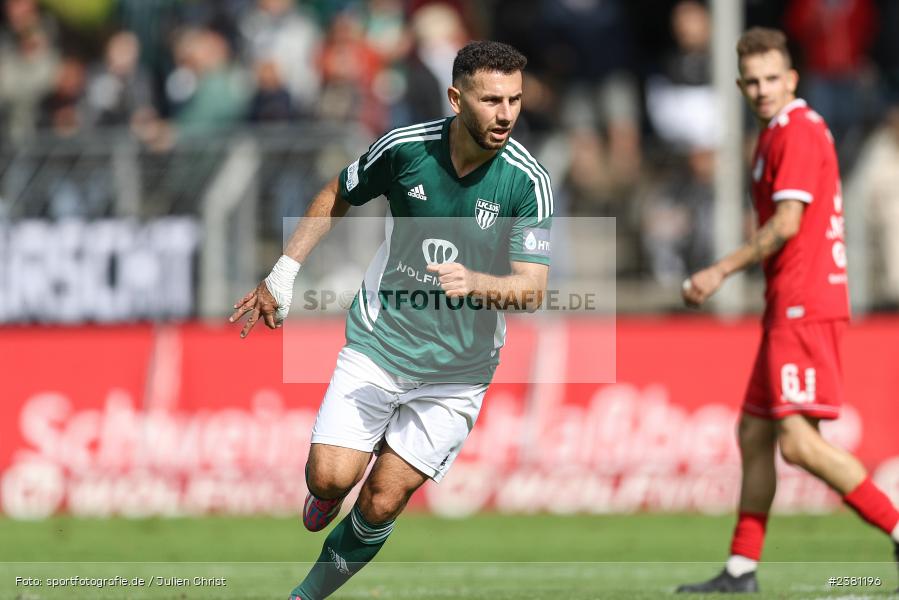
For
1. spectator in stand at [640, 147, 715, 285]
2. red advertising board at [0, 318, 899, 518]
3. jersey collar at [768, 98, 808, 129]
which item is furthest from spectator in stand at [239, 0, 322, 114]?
jersey collar at [768, 98, 808, 129]

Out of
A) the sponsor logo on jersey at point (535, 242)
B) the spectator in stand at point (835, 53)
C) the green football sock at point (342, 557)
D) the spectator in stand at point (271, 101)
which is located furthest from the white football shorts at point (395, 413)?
the spectator in stand at point (271, 101)

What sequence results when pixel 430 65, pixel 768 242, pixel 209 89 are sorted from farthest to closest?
pixel 209 89, pixel 430 65, pixel 768 242

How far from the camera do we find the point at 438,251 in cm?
752

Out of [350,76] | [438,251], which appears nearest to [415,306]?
[438,251]

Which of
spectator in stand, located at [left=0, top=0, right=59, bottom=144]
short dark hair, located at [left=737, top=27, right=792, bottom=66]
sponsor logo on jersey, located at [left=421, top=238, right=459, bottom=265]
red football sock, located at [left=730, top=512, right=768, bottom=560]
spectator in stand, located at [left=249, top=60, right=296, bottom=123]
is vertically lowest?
red football sock, located at [left=730, top=512, right=768, bottom=560]

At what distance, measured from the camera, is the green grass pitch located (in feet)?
28.2

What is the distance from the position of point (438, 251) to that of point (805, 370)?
2187mm

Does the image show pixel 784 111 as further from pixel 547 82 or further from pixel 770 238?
pixel 547 82

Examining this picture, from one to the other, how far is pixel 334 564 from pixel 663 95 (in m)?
9.22

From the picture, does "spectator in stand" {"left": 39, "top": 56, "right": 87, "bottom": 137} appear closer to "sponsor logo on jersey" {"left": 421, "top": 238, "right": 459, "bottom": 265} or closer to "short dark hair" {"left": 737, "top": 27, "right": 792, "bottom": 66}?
"short dark hair" {"left": 737, "top": 27, "right": 792, "bottom": 66}

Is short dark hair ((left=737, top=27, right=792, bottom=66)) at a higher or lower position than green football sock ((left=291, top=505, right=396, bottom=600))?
higher

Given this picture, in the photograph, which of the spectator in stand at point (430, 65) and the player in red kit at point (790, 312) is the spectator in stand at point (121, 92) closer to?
the spectator in stand at point (430, 65)

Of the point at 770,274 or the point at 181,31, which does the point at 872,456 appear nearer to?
the point at 770,274

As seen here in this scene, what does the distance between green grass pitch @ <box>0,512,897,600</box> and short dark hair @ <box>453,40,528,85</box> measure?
283cm
